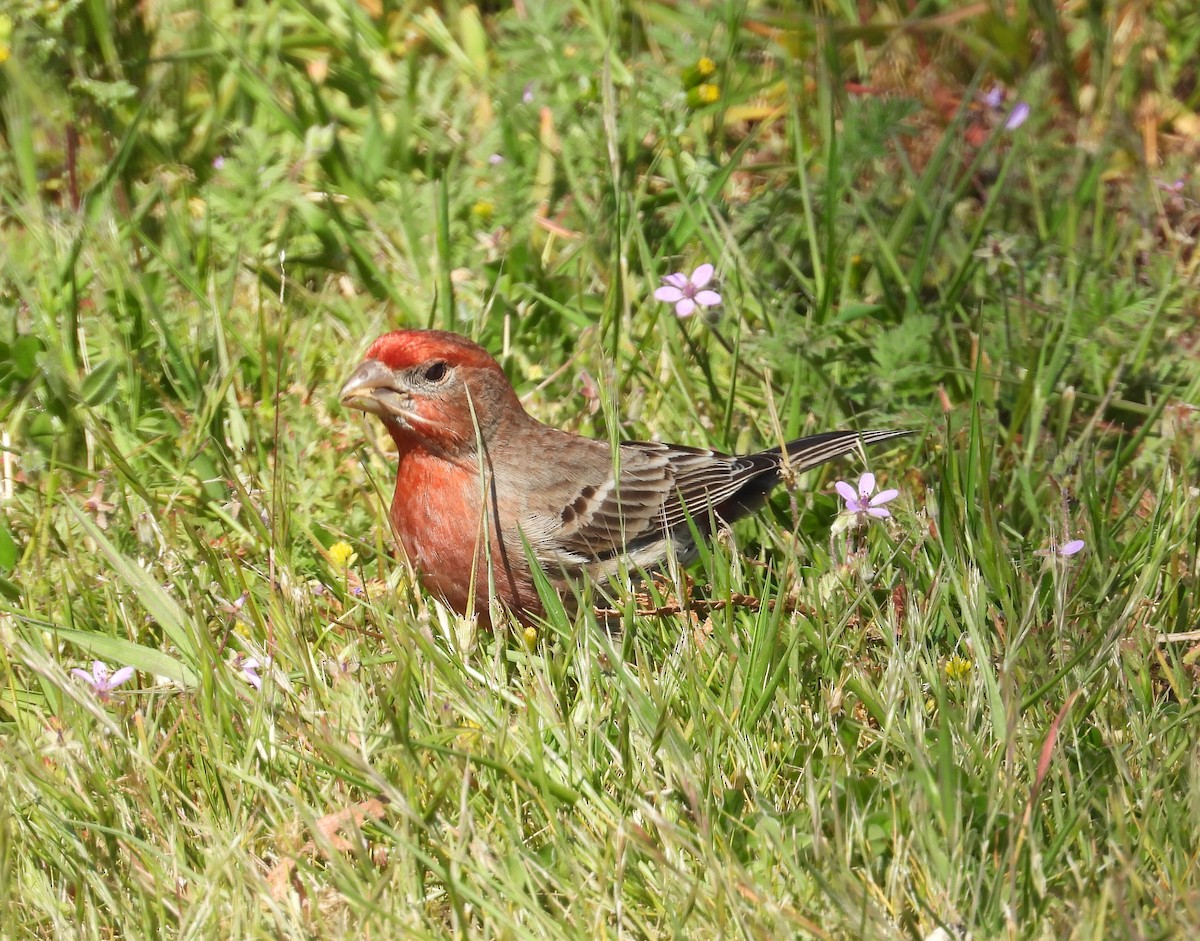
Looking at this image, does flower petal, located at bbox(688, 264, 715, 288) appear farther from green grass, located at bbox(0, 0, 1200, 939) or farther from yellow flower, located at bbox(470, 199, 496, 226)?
yellow flower, located at bbox(470, 199, 496, 226)

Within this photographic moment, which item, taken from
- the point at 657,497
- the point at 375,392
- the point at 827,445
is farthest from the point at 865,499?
the point at 375,392

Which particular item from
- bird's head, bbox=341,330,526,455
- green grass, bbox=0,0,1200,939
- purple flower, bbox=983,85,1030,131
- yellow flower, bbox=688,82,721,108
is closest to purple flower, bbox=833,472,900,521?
green grass, bbox=0,0,1200,939

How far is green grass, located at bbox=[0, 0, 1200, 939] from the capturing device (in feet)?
10.5

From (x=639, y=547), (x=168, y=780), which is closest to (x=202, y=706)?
(x=168, y=780)

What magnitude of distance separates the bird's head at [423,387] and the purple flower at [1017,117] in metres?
2.58

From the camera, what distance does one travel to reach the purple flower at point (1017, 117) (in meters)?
6.03

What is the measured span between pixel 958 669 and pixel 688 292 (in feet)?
5.80

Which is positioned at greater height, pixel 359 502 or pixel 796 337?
pixel 796 337

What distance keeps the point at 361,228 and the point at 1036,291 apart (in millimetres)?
2776

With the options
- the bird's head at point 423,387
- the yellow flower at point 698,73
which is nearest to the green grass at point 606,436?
the yellow flower at point 698,73

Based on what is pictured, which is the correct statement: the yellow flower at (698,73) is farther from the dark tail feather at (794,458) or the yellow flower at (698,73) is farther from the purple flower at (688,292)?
the dark tail feather at (794,458)

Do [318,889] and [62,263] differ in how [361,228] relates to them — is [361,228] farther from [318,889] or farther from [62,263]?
[318,889]

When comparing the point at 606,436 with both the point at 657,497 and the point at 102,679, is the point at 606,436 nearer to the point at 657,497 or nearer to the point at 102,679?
the point at 657,497

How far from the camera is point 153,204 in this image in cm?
630
